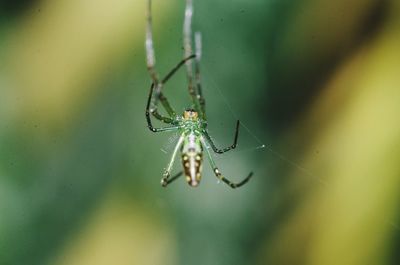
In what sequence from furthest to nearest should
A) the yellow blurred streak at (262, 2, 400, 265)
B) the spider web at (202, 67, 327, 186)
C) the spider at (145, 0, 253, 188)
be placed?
the spider web at (202, 67, 327, 186), the yellow blurred streak at (262, 2, 400, 265), the spider at (145, 0, 253, 188)

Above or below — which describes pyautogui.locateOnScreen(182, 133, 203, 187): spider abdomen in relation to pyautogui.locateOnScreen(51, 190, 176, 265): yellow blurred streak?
above

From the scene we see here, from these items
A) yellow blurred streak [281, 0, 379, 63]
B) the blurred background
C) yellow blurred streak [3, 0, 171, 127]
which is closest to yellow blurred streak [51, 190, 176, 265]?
the blurred background

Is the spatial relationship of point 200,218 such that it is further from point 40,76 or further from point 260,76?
point 40,76

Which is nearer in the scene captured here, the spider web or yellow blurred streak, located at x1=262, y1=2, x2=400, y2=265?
yellow blurred streak, located at x1=262, y1=2, x2=400, y2=265

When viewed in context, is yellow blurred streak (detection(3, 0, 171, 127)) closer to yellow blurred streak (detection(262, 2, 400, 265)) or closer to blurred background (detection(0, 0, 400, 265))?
blurred background (detection(0, 0, 400, 265))

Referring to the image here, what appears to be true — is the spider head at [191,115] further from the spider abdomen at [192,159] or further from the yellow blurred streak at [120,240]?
the yellow blurred streak at [120,240]

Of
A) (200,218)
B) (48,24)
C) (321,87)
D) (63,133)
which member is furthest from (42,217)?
(321,87)
